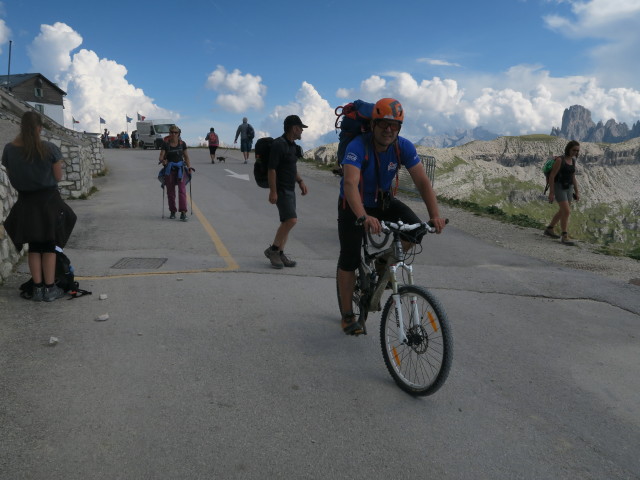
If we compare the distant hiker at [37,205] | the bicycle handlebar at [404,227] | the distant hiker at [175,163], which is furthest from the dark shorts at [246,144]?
the bicycle handlebar at [404,227]

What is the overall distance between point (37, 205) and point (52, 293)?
3.09ft

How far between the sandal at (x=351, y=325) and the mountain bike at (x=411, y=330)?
20.7 inches

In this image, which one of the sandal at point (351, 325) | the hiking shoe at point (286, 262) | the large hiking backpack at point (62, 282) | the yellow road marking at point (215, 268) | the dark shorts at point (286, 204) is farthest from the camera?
the hiking shoe at point (286, 262)

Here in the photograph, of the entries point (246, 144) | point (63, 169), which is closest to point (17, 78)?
point (246, 144)

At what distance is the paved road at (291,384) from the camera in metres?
2.71

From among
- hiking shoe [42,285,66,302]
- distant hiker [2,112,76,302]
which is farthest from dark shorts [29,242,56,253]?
hiking shoe [42,285,66,302]

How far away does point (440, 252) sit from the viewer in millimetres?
8766

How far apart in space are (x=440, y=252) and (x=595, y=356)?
4418 mm

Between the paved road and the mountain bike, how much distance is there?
0.15 metres

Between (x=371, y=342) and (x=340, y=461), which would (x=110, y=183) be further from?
(x=340, y=461)

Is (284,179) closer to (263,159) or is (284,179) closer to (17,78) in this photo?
(263,159)

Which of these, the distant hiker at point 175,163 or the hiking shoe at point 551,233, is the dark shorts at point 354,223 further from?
the hiking shoe at point 551,233

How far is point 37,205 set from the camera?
501 cm

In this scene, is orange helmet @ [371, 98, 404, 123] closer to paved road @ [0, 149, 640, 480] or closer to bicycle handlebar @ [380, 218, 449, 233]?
bicycle handlebar @ [380, 218, 449, 233]
